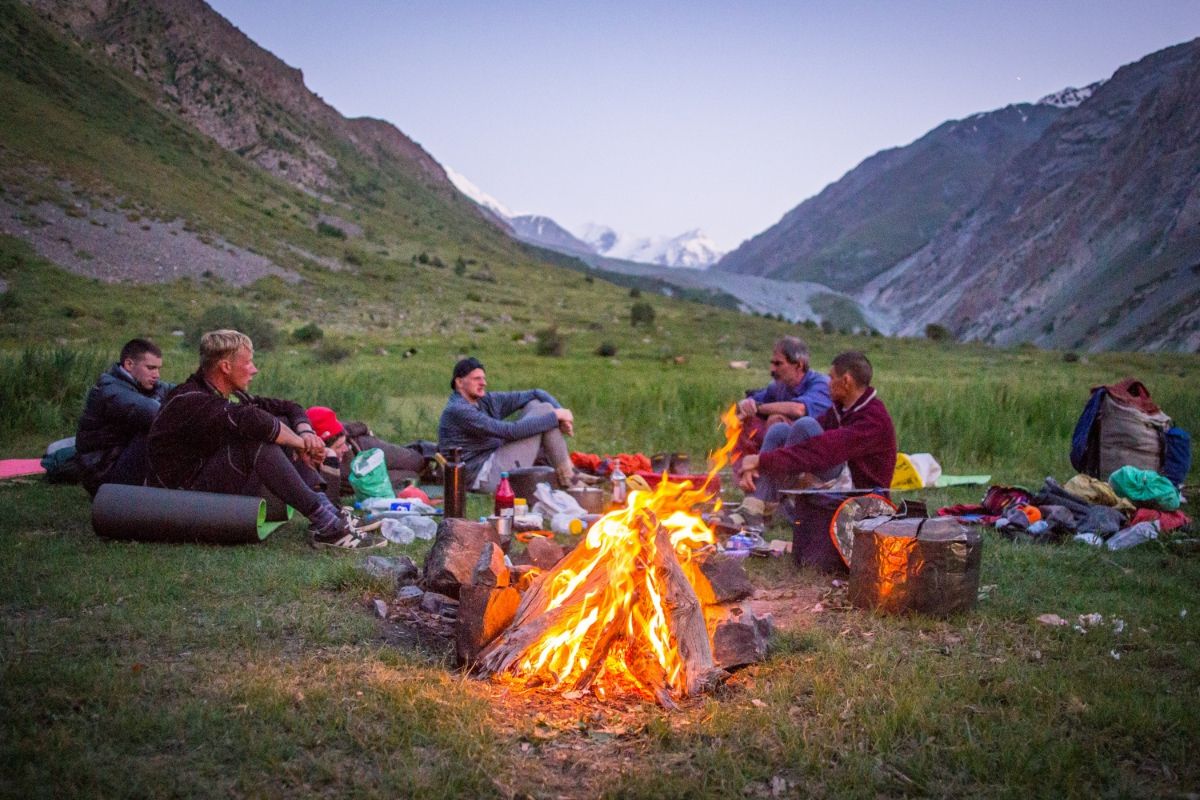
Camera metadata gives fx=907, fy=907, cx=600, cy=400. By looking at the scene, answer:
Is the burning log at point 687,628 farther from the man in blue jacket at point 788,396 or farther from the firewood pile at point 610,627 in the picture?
the man in blue jacket at point 788,396

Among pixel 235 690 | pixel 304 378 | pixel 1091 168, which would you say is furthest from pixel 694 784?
pixel 1091 168

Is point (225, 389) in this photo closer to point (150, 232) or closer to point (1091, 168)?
point (150, 232)

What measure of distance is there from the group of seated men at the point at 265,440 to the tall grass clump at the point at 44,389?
167 inches

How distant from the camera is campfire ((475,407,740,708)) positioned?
4.36 meters

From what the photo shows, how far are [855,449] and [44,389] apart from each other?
1056cm

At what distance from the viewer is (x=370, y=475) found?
8.54m

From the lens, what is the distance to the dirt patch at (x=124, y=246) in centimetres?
2828

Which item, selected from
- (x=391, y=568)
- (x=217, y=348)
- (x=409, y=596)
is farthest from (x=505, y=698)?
(x=217, y=348)

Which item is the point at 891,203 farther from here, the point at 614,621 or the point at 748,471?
the point at 614,621

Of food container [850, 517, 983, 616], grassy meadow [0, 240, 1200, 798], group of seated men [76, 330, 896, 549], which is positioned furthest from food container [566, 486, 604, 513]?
food container [850, 517, 983, 616]

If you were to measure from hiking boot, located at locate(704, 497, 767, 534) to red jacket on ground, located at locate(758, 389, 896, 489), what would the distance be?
0.92m

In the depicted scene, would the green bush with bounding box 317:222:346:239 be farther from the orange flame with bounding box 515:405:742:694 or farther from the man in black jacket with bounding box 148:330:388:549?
the orange flame with bounding box 515:405:742:694

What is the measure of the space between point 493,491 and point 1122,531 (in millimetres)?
5622

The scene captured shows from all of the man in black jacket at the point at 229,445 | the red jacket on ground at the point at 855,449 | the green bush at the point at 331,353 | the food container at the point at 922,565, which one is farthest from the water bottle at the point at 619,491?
the green bush at the point at 331,353
